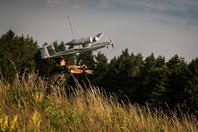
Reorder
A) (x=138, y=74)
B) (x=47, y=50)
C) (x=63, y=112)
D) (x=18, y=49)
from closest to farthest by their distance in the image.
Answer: (x=63, y=112)
(x=47, y=50)
(x=138, y=74)
(x=18, y=49)

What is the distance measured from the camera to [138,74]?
63.1 metres

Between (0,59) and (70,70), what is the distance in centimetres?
6418

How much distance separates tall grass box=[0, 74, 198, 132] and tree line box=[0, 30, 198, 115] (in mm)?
31649

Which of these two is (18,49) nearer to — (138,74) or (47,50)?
(138,74)

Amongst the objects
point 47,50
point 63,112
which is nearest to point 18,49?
point 47,50

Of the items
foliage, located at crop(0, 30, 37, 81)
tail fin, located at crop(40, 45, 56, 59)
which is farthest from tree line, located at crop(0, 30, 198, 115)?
tail fin, located at crop(40, 45, 56, 59)

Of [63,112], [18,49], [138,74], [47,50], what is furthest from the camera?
[18,49]

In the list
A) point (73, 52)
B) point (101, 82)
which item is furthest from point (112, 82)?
point (73, 52)

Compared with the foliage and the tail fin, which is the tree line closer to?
the foliage

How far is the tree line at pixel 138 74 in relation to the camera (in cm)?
5194

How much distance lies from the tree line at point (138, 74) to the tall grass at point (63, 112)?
3165 centimetres

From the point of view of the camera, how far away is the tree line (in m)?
51.9

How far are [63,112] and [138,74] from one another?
56.9 meters

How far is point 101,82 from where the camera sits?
65250mm
